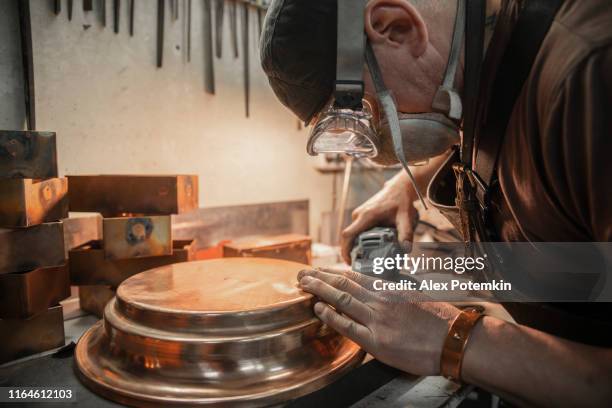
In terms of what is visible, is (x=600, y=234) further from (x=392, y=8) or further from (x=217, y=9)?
(x=217, y=9)

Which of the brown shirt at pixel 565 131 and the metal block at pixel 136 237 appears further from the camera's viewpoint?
the metal block at pixel 136 237

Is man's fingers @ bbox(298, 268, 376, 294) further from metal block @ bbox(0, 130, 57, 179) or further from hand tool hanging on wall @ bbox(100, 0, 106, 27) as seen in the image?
hand tool hanging on wall @ bbox(100, 0, 106, 27)

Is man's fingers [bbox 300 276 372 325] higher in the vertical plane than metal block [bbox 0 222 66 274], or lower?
lower

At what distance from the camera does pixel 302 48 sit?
1.00 m

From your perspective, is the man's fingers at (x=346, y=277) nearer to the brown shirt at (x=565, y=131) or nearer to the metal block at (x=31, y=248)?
the brown shirt at (x=565, y=131)

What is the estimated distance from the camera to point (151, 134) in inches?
85.0

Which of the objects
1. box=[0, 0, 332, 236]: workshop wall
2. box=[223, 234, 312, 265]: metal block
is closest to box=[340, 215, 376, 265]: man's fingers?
box=[223, 234, 312, 265]: metal block

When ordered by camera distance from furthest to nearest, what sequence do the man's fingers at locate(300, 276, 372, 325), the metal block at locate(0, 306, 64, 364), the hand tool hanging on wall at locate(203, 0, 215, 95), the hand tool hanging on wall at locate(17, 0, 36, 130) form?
the hand tool hanging on wall at locate(203, 0, 215, 95), the hand tool hanging on wall at locate(17, 0, 36, 130), the metal block at locate(0, 306, 64, 364), the man's fingers at locate(300, 276, 372, 325)

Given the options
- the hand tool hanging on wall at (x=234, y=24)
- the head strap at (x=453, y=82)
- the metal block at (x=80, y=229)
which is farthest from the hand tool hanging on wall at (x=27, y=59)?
the head strap at (x=453, y=82)

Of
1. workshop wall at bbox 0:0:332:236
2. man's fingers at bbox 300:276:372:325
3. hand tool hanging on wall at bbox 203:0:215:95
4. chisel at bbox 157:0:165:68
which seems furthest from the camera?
hand tool hanging on wall at bbox 203:0:215:95

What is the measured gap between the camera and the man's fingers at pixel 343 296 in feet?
3.28

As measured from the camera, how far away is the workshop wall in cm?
172

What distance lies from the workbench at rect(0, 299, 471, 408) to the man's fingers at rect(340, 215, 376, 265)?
0.77 meters

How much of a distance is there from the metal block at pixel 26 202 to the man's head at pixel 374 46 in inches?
28.3
